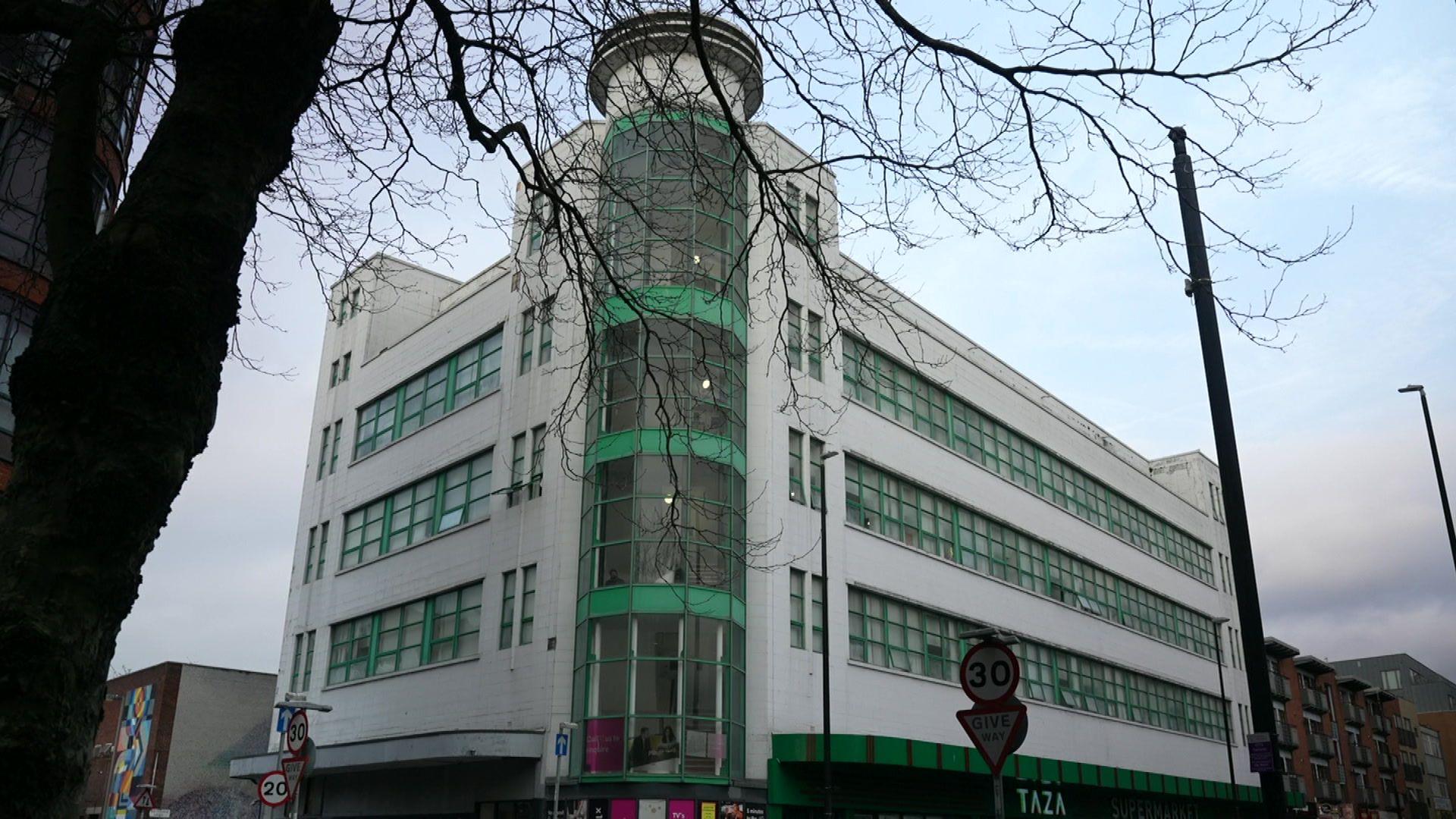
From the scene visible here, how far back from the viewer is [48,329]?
4.36m

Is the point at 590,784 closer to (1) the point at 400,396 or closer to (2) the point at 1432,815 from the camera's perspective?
(1) the point at 400,396

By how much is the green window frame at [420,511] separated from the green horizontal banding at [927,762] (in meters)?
10.9

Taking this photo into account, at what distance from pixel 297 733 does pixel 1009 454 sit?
103ft

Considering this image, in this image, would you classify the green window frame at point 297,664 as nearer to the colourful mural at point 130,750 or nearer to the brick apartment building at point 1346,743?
the colourful mural at point 130,750

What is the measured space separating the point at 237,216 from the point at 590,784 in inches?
924

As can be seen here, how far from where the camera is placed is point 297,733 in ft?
44.8

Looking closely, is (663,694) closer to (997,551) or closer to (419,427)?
(419,427)

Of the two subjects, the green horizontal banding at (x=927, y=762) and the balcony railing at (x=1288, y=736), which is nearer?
the green horizontal banding at (x=927, y=762)

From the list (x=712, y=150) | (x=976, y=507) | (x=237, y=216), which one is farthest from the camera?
(x=976, y=507)

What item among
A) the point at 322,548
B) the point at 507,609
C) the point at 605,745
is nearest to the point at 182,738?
the point at 322,548

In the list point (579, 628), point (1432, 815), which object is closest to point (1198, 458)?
point (579, 628)

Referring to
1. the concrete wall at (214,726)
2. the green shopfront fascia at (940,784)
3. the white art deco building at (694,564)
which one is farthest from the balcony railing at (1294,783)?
the concrete wall at (214,726)

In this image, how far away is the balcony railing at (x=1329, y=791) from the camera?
69.2 meters

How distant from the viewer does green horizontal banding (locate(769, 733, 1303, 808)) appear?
88.5ft
